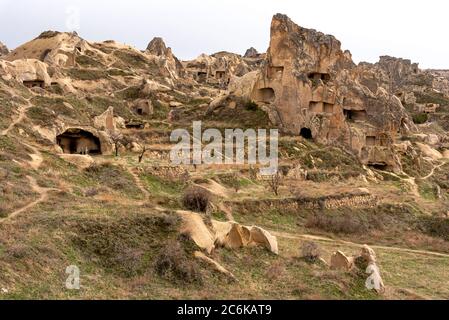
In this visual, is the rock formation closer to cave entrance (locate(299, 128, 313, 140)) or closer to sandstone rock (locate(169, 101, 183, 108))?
sandstone rock (locate(169, 101, 183, 108))

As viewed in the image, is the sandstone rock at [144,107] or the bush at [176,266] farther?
the sandstone rock at [144,107]

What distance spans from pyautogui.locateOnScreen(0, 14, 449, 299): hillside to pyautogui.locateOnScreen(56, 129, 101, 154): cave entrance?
0.33 feet

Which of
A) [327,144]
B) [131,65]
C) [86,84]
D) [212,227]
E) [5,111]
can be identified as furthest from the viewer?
[131,65]

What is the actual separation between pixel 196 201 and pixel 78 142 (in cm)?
1577

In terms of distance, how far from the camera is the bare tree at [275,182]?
31.2m

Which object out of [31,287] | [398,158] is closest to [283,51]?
[398,158]

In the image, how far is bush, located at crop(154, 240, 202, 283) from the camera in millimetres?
14957

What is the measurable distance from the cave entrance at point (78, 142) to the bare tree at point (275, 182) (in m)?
12.3

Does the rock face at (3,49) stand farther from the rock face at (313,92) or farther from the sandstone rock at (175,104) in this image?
the rock face at (313,92)

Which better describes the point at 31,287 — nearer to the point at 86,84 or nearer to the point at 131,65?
the point at 86,84

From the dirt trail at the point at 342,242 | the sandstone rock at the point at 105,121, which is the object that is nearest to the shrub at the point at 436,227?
the dirt trail at the point at 342,242

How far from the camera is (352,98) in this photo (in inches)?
1982

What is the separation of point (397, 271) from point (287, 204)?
33.1ft

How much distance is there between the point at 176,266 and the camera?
49.9 feet
